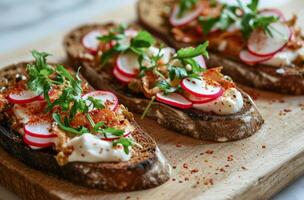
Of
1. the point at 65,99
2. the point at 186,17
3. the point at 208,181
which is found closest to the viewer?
the point at 208,181

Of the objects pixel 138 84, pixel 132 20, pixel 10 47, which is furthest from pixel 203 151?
pixel 10 47

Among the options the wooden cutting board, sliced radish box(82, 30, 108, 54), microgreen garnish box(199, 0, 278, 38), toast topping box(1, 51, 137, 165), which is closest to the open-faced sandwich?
the wooden cutting board

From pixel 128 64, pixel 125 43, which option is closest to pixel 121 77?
pixel 128 64

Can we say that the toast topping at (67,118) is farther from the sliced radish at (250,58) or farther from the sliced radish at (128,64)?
the sliced radish at (250,58)

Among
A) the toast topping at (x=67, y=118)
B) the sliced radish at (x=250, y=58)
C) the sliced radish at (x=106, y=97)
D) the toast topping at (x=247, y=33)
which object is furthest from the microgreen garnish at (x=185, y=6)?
the sliced radish at (x=106, y=97)

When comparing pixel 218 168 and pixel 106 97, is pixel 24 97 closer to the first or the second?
pixel 106 97

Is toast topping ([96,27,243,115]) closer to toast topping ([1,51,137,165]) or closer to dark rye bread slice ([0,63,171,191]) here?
toast topping ([1,51,137,165])

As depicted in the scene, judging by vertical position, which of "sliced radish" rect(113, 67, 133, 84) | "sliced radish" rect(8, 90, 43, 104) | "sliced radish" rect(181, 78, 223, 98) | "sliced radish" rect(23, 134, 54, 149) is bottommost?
"sliced radish" rect(113, 67, 133, 84)
